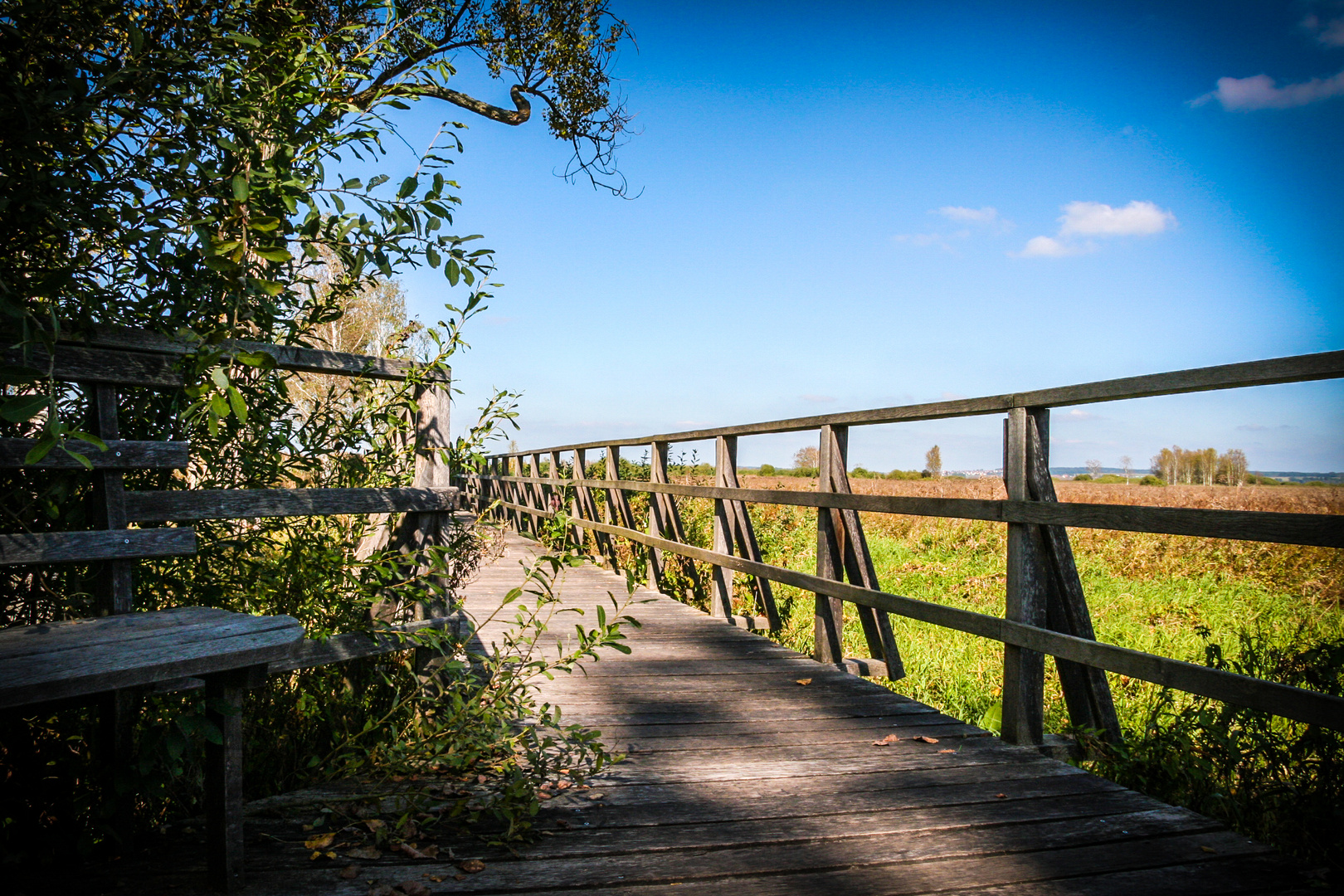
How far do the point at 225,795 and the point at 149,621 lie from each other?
48 centimetres

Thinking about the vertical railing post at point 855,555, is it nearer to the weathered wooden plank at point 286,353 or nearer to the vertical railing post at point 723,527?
the vertical railing post at point 723,527

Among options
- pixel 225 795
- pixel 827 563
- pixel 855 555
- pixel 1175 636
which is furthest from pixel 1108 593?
pixel 225 795

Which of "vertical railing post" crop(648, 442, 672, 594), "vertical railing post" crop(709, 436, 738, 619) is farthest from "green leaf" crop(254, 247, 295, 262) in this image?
"vertical railing post" crop(648, 442, 672, 594)

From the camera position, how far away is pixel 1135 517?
255 centimetres

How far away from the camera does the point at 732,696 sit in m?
3.74

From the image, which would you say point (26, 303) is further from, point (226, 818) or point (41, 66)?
point (226, 818)

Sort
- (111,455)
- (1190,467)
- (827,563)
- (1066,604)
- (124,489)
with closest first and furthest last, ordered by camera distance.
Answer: (111,455)
(124,489)
(1066,604)
(827,563)
(1190,467)

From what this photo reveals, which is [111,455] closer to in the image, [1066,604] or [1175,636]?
[1066,604]

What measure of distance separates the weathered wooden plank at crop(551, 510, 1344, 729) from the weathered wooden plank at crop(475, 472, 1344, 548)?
1.22 feet

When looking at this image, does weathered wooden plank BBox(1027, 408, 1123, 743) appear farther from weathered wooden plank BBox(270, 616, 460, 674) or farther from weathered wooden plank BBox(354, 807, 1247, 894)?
weathered wooden plank BBox(270, 616, 460, 674)

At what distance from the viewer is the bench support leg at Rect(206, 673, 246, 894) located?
74.1 inches

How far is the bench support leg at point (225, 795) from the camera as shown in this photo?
6.18ft

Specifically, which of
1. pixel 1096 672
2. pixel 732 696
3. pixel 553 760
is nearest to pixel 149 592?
pixel 553 760

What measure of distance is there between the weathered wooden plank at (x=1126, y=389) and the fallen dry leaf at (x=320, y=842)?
8.38ft
